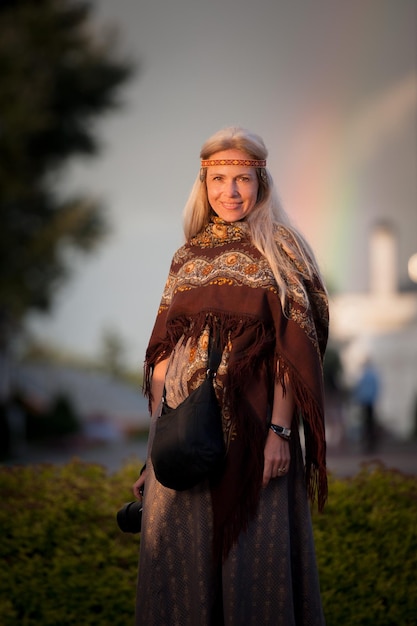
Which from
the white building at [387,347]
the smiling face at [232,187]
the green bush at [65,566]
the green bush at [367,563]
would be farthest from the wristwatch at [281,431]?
the white building at [387,347]

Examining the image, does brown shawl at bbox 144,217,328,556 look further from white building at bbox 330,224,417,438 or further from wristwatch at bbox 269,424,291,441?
white building at bbox 330,224,417,438

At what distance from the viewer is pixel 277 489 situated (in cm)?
354

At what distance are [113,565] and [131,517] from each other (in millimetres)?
1211

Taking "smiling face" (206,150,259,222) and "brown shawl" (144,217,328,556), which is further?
"smiling face" (206,150,259,222)

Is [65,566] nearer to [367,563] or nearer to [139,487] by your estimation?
[139,487]

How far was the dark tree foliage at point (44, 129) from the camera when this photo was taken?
24906mm

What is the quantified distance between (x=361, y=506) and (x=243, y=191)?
6.55 feet

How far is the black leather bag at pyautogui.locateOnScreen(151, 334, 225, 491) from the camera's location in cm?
335

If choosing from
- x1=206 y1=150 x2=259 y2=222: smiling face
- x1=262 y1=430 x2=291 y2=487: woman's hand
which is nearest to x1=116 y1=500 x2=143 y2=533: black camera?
x1=262 y1=430 x2=291 y2=487: woman's hand

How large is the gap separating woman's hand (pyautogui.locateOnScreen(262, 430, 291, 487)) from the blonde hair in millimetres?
428

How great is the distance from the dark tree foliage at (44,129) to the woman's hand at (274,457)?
21.8 metres

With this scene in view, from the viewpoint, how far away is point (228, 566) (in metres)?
3.47

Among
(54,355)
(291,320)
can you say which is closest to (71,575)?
(291,320)

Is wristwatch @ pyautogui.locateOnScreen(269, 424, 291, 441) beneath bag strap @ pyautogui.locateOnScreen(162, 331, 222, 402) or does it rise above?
beneath
